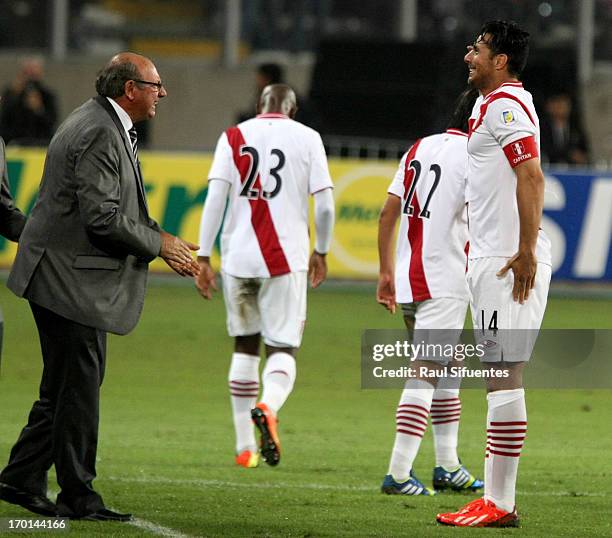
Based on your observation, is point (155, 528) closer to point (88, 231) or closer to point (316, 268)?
point (88, 231)

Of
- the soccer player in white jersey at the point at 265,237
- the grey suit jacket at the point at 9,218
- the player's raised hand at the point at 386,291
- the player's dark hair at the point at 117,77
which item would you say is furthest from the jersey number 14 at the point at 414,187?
the grey suit jacket at the point at 9,218

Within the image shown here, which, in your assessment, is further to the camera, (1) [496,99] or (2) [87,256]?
(1) [496,99]

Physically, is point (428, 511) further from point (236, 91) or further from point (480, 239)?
point (236, 91)

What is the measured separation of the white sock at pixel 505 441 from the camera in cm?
696

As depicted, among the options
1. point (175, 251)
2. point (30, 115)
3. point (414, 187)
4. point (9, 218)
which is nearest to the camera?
point (175, 251)

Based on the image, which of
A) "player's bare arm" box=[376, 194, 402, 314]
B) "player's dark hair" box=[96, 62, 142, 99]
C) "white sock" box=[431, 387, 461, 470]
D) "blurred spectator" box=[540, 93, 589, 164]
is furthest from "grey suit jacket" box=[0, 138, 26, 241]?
"blurred spectator" box=[540, 93, 589, 164]

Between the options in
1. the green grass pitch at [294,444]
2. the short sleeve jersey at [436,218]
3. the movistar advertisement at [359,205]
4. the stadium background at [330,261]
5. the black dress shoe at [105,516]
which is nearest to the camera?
the black dress shoe at [105,516]

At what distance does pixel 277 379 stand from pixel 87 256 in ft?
8.30

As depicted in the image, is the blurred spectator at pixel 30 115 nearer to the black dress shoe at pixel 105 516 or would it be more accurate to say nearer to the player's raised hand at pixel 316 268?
the player's raised hand at pixel 316 268

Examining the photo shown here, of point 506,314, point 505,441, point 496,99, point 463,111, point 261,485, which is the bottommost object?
point 261,485

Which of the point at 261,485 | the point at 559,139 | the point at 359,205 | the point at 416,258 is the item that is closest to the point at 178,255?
the point at 416,258

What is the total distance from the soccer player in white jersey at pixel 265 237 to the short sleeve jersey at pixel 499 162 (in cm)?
234

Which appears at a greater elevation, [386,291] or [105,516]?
[386,291]

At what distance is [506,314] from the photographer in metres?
6.93
